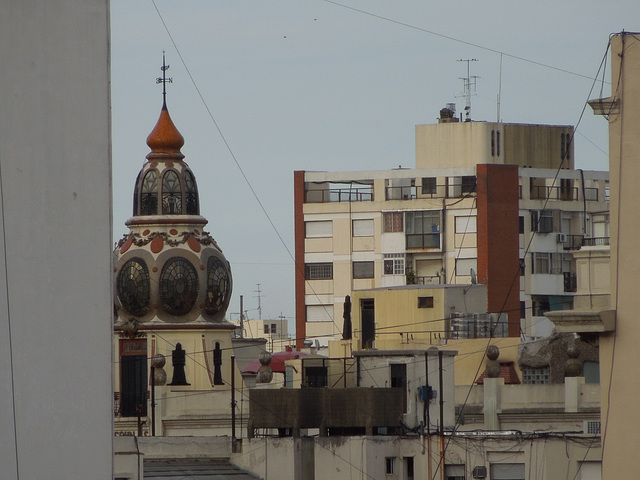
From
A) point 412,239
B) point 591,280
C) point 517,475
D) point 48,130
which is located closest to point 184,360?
point 591,280

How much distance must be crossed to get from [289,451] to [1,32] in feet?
84.1

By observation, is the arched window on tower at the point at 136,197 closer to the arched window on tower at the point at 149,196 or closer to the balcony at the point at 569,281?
the arched window on tower at the point at 149,196

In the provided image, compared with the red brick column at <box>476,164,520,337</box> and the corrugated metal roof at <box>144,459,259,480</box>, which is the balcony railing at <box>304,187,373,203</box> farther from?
the corrugated metal roof at <box>144,459,259,480</box>

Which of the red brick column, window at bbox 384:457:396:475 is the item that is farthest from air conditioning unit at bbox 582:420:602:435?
the red brick column

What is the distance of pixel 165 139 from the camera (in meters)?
Answer: 46.9

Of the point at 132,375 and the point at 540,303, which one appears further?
the point at 540,303

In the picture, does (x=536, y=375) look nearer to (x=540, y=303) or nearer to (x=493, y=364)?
(x=493, y=364)

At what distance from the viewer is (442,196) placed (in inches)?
2633

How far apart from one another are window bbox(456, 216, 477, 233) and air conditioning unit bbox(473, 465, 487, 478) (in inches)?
1244

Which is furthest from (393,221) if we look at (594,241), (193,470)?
(193,470)

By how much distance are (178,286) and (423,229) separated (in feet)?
74.6

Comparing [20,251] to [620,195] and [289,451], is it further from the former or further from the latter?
[289,451]

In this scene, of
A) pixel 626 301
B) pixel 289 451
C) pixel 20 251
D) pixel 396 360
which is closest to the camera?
pixel 20 251

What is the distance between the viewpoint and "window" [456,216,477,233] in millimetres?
65438
